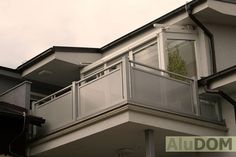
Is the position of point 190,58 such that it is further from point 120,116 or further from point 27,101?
point 27,101

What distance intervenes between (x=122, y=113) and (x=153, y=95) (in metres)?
1.11

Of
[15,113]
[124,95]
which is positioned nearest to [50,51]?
[15,113]

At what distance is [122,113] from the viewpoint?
12625mm

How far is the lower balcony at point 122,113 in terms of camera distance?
12867 mm

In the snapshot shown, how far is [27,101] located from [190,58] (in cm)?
483

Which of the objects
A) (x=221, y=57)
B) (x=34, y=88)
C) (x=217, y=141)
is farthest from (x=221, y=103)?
(x=34, y=88)

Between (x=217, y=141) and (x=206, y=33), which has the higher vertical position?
(x=206, y=33)

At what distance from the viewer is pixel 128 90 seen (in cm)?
1273

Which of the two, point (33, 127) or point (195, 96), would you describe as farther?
point (33, 127)

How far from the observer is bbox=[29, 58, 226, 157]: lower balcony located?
507 inches

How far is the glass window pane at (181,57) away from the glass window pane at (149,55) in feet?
1.39

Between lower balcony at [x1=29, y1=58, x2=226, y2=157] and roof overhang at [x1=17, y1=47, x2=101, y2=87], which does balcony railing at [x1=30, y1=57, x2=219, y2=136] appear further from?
roof overhang at [x1=17, y1=47, x2=101, y2=87]

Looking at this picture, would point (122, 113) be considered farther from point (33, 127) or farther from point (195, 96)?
→ point (33, 127)

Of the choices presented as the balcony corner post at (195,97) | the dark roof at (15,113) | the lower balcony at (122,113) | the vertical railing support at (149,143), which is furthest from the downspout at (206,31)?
the dark roof at (15,113)
